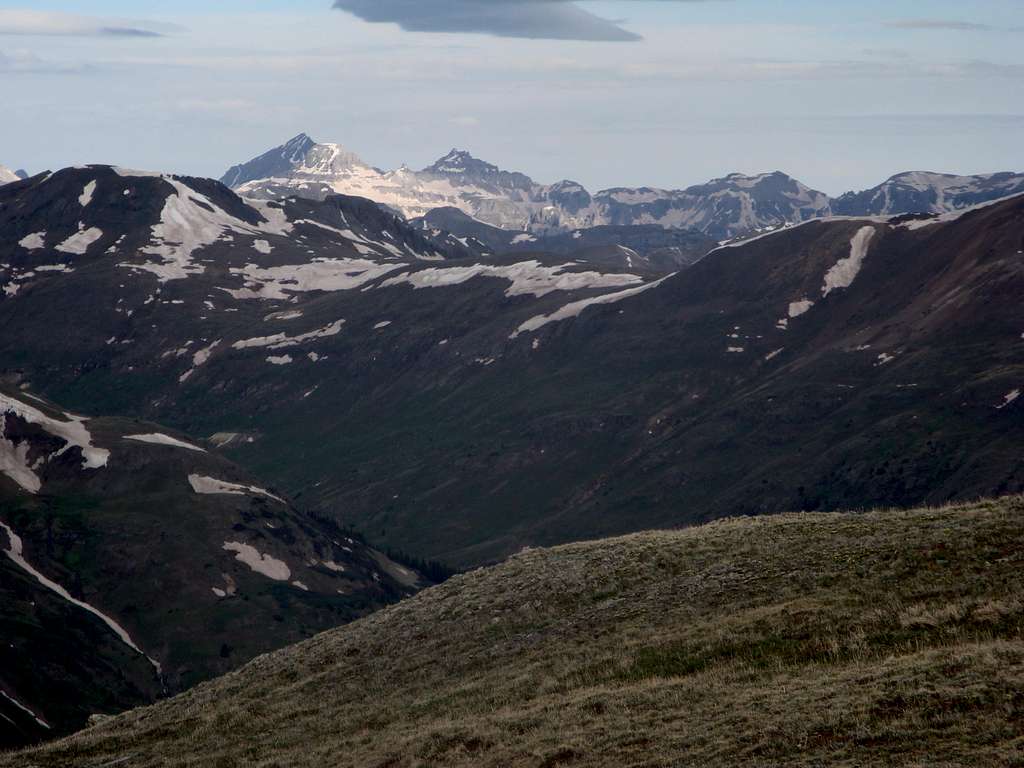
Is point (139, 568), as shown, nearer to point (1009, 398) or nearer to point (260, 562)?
point (260, 562)

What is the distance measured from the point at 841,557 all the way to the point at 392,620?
20515mm

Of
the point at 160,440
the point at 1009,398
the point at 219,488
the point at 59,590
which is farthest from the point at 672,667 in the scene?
the point at 160,440

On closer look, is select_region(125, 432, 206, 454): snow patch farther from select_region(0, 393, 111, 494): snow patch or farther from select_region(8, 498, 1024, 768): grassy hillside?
select_region(8, 498, 1024, 768): grassy hillside

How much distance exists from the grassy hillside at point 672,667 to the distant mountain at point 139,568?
63959mm

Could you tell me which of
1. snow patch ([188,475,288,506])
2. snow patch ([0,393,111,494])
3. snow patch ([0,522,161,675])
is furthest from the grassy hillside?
snow patch ([0,393,111,494])

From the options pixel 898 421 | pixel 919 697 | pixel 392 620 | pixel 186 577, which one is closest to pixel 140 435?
pixel 186 577

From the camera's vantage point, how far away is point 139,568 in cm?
15888

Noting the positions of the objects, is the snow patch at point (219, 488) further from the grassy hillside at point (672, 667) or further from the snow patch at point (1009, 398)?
the grassy hillside at point (672, 667)

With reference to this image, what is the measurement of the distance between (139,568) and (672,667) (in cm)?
13143

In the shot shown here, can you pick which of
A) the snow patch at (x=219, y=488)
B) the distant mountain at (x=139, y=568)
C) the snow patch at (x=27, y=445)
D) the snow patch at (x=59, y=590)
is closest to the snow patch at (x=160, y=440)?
the distant mountain at (x=139, y=568)

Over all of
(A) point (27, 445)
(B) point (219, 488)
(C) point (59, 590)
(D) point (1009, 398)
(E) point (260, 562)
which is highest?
(D) point (1009, 398)

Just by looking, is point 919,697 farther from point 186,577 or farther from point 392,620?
point 186,577

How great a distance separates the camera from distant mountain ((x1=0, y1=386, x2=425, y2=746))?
417 feet

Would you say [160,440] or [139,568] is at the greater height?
[160,440]
